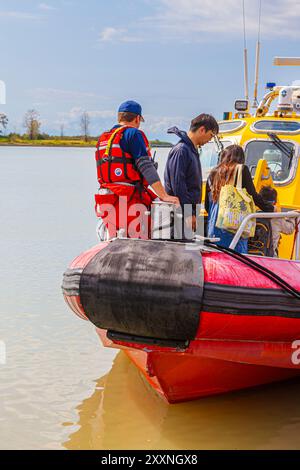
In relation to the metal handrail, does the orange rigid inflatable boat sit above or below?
below

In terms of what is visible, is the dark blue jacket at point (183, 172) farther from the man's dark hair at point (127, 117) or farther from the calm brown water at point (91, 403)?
the calm brown water at point (91, 403)

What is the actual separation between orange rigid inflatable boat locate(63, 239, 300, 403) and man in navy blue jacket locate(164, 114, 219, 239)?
62 centimetres

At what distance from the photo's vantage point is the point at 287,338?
459 cm

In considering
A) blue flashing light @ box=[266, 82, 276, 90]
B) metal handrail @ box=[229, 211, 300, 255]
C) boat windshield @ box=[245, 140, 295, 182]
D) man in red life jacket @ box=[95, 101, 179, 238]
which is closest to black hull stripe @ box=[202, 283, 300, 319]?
metal handrail @ box=[229, 211, 300, 255]

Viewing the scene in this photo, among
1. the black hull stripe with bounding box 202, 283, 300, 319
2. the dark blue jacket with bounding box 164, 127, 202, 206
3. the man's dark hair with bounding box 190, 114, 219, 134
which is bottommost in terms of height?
the black hull stripe with bounding box 202, 283, 300, 319

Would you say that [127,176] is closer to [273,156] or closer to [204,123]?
[204,123]

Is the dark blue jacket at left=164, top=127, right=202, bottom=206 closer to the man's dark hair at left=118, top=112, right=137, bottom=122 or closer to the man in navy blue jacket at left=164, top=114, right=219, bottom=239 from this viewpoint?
the man in navy blue jacket at left=164, top=114, right=219, bottom=239

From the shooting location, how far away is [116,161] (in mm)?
5000

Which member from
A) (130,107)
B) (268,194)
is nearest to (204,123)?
(130,107)

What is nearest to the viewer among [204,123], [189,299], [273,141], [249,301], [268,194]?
[189,299]

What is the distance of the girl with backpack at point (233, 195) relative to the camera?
5013 mm

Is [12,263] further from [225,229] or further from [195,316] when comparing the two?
[195,316]

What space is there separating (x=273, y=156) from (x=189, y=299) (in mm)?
2948

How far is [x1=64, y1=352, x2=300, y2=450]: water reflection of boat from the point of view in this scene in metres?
4.86
